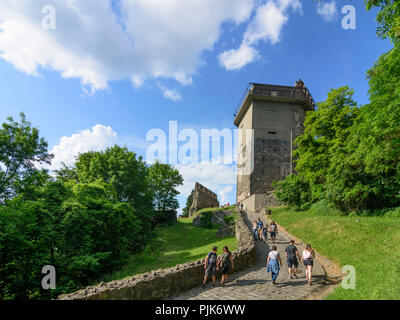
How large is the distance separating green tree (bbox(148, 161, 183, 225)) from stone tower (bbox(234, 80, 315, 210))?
48.1 feet

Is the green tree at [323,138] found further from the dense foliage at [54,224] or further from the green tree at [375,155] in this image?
the dense foliage at [54,224]

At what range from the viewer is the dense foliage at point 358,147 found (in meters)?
9.45

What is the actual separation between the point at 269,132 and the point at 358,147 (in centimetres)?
2097

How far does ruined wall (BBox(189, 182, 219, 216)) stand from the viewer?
45688mm

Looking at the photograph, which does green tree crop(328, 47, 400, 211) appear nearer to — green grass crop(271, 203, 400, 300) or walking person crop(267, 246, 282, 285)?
green grass crop(271, 203, 400, 300)

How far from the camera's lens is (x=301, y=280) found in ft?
28.3

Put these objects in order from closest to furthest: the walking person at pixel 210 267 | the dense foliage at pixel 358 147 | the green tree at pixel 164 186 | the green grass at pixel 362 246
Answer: the green grass at pixel 362 246
the walking person at pixel 210 267
the dense foliage at pixel 358 147
the green tree at pixel 164 186

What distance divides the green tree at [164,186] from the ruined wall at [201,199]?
4.10 m

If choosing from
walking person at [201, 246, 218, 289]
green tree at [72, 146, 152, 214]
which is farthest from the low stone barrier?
green tree at [72, 146, 152, 214]

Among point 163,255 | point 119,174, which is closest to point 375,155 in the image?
point 163,255

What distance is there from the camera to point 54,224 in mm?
13789

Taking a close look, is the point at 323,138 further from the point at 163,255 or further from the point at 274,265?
the point at 163,255

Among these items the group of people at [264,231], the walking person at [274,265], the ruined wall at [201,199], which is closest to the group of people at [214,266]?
the walking person at [274,265]

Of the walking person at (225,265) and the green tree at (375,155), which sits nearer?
the walking person at (225,265)
